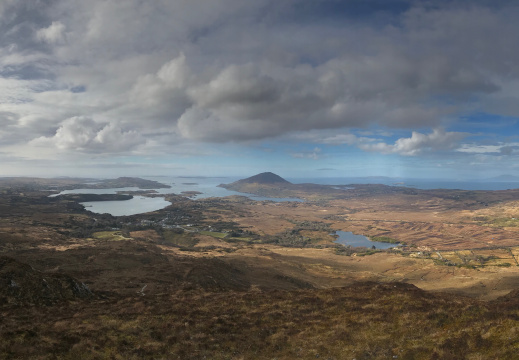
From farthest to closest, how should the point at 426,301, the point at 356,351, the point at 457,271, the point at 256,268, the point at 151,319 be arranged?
1. the point at 457,271
2. the point at 256,268
3. the point at 426,301
4. the point at 151,319
5. the point at 356,351

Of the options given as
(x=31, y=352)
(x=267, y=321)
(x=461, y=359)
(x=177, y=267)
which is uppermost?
(x=461, y=359)

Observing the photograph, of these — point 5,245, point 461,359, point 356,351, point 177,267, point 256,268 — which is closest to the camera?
point 461,359

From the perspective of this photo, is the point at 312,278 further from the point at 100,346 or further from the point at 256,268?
the point at 100,346

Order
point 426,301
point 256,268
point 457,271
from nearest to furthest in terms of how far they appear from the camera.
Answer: point 426,301 → point 256,268 → point 457,271

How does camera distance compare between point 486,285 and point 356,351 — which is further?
point 486,285

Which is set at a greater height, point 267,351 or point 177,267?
point 267,351

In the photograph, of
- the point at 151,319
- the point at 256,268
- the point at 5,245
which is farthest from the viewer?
the point at 256,268

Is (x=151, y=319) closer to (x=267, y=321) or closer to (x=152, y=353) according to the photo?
(x=152, y=353)

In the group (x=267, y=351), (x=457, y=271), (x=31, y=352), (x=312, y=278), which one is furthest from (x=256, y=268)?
(x=457, y=271)

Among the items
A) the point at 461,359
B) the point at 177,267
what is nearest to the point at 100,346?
the point at 461,359
